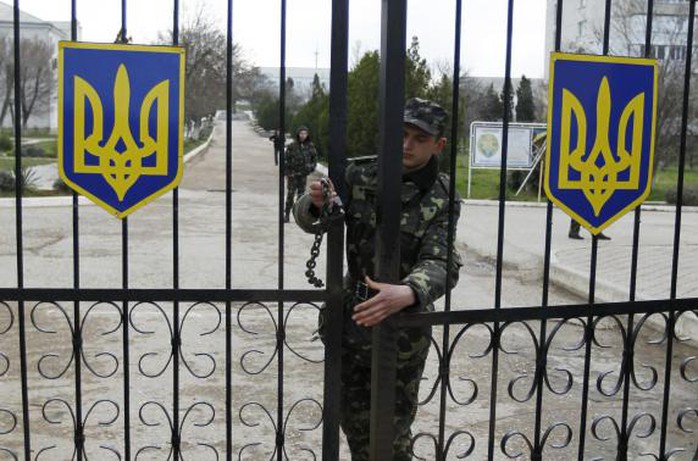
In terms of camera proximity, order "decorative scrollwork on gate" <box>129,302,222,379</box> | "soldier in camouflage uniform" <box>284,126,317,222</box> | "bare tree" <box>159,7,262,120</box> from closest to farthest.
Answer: "decorative scrollwork on gate" <box>129,302,222,379</box>
"soldier in camouflage uniform" <box>284,126,317,222</box>
"bare tree" <box>159,7,262,120</box>

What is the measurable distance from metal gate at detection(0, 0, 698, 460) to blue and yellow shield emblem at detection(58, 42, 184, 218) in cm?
10

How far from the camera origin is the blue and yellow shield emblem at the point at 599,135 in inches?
103

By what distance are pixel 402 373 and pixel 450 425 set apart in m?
1.66

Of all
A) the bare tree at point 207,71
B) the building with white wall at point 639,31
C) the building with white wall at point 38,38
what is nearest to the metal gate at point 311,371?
the bare tree at point 207,71

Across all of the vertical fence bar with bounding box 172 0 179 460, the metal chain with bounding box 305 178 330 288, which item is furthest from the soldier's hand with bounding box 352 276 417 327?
the vertical fence bar with bounding box 172 0 179 460

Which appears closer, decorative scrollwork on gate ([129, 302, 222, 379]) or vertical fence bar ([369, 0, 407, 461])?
vertical fence bar ([369, 0, 407, 461])

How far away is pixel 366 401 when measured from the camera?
9.18 feet

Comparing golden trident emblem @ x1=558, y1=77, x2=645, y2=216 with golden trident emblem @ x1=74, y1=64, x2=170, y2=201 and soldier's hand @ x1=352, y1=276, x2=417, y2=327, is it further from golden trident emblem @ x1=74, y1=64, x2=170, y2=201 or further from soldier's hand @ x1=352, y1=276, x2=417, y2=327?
golden trident emblem @ x1=74, y1=64, x2=170, y2=201

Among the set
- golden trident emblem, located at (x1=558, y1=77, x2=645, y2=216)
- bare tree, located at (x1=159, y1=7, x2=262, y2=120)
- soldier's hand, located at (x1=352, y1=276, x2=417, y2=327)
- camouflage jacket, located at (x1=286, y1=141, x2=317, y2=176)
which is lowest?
soldier's hand, located at (x1=352, y1=276, x2=417, y2=327)

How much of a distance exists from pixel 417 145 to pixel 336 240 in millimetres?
438

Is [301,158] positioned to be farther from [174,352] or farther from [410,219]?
[174,352]

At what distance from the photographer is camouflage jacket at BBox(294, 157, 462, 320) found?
2641 mm

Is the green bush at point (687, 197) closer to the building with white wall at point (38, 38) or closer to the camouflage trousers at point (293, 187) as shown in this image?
the camouflage trousers at point (293, 187)

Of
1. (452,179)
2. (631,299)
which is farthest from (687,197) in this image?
(452,179)
